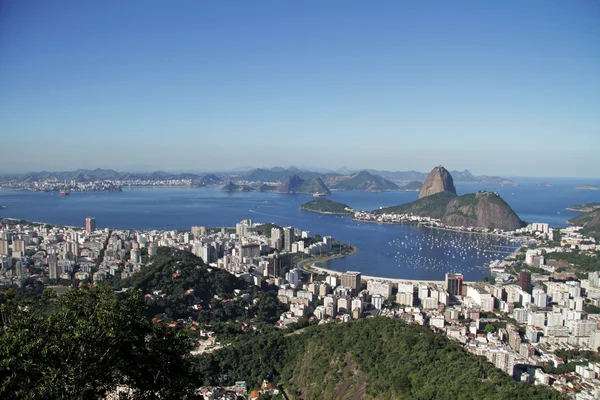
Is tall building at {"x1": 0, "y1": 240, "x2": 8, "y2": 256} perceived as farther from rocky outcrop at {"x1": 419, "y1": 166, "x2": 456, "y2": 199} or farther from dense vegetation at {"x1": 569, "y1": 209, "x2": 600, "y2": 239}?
rocky outcrop at {"x1": 419, "y1": 166, "x2": 456, "y2": 199}

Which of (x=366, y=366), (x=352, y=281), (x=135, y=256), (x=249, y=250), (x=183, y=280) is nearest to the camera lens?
(x=366, y=366)

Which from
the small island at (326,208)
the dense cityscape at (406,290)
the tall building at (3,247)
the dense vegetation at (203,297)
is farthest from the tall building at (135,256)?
the small island at (326,208)

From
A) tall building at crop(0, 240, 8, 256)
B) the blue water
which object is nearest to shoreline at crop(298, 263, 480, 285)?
the blue water

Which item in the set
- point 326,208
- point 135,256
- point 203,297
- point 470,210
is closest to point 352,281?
point 203,297

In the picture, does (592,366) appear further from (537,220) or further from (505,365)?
(537,220)

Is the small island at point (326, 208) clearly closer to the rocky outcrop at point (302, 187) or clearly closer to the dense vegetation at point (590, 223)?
the dense vegetation at point (590, 223)

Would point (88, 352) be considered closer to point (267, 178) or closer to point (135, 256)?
point (135, 256)

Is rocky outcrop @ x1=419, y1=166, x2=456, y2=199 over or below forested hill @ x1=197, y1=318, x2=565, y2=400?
over
